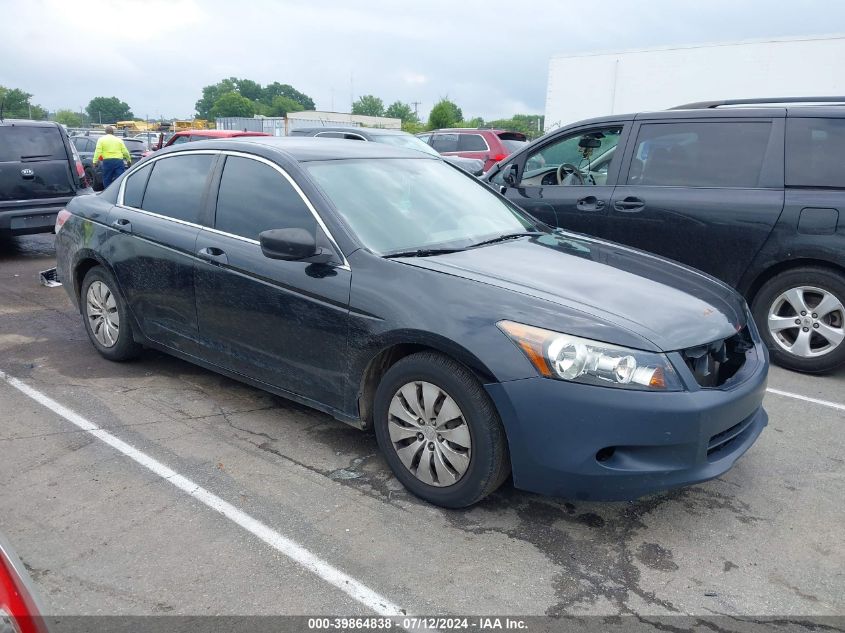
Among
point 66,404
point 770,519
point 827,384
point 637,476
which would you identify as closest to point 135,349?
point 66,404

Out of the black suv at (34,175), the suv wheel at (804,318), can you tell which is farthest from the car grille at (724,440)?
the black suv at (34,175)

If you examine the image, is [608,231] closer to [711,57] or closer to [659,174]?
[659,174]

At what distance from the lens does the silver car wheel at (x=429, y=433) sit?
10.5ft

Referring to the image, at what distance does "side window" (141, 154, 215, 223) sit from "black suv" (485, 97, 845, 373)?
301 centimetres

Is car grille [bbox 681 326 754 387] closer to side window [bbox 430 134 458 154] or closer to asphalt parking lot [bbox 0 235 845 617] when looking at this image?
asphalt parking lot [bbox 0 235 845 617]

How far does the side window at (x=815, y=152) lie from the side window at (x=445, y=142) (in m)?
11.5

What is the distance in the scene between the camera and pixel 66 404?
454 centimetres

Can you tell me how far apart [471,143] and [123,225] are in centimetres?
1227

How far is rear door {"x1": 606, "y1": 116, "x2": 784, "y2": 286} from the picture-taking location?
17.8ft

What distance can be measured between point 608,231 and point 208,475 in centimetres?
379

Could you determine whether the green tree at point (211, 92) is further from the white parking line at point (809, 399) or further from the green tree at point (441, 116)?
the white parking line at point (809, 399)

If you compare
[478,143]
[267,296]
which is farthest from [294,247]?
[478,143]

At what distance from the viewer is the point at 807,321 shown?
17.4 ft

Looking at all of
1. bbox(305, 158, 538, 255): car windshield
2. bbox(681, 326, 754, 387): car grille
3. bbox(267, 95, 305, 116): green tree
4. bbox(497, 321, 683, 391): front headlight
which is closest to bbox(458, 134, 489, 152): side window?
bbox(305, 158, 538, 255): car windshield
